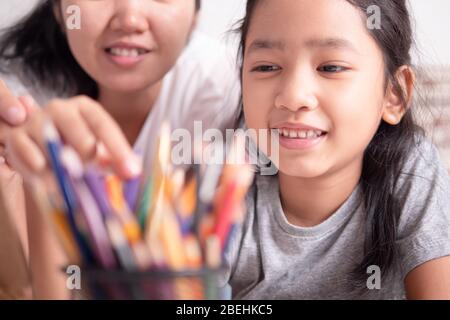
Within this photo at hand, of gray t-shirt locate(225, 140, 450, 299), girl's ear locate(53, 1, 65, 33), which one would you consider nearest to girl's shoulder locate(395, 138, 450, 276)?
gray t-shirt locate(225, 140, 450, 299)

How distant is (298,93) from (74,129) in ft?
0.57

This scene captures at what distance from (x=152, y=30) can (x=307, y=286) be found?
0.26m

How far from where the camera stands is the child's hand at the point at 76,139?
0.34 metres

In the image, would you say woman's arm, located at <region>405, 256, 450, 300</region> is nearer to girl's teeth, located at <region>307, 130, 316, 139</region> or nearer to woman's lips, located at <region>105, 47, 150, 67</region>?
girl's teeth, located at <region>307, 130, 316, 139</region>

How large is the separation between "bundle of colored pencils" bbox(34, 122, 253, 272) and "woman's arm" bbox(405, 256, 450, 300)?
8.4 inches

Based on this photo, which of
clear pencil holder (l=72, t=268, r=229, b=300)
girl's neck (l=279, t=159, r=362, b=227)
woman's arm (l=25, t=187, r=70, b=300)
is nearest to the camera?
clear pencil holder (l=72, t=268, r=229, b=300)

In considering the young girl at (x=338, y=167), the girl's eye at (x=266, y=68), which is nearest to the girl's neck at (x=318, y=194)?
the young girl at (x=338, y=167)

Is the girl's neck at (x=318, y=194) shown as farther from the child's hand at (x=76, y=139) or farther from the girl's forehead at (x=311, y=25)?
the child's hand at (x=76, y=139)

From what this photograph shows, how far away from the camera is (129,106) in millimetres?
600

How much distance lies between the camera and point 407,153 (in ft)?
1.80

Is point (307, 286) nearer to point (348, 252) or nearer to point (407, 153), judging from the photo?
point (348, 252)

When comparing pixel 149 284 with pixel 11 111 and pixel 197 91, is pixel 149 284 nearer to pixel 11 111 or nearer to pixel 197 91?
pixel 11 111

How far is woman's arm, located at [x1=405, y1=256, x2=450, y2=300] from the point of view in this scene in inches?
18.9

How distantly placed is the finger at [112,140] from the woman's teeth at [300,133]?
0.16 meters
